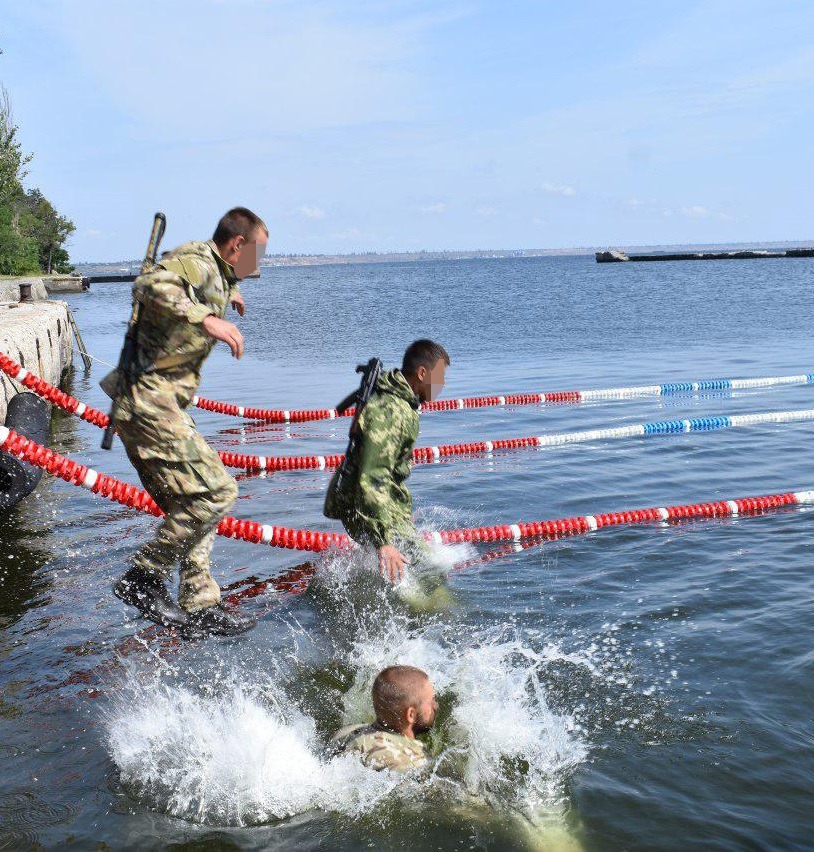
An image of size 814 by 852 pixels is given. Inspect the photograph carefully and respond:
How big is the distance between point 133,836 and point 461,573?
4.33m

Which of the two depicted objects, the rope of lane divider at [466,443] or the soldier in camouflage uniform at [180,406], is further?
the rope of lane divider at [466,443]

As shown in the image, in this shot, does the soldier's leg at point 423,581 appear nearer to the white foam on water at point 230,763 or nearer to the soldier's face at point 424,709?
the white foam on water at point 230,763

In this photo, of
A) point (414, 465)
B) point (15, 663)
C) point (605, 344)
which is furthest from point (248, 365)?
point (15, 663)

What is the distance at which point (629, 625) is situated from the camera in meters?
6.71

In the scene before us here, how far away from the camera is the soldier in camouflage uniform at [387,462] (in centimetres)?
572

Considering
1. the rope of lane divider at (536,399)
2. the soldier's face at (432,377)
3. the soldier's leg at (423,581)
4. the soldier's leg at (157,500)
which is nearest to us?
the soldier's leg at (157,500)

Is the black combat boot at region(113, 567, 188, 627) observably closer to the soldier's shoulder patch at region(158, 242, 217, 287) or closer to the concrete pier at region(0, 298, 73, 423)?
the soldier's shoulder patch at region(158, 242, 217, 287)

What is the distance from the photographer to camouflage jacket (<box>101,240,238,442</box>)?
482cm

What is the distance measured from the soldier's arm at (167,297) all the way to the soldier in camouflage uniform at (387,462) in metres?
1.41

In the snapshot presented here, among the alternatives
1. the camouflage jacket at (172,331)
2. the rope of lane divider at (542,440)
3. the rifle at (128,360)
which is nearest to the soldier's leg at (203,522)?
the camouflage jacket at (172,331)

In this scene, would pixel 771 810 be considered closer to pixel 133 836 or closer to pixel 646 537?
pixel 133 836

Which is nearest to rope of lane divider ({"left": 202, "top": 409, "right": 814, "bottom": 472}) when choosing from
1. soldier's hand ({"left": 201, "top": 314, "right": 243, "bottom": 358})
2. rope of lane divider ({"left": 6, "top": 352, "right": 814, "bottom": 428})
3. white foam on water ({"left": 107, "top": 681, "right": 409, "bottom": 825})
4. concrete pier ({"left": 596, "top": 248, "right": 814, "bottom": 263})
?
rope of lane divider ({"left": 6, "top": 352, "right": 814, "bottom": 428})

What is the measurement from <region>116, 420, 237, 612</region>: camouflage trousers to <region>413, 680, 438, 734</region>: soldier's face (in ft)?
5.18

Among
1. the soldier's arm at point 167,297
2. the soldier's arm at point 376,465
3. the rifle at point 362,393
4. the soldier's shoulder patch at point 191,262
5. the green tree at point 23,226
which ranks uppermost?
the green tree at point 23,226
